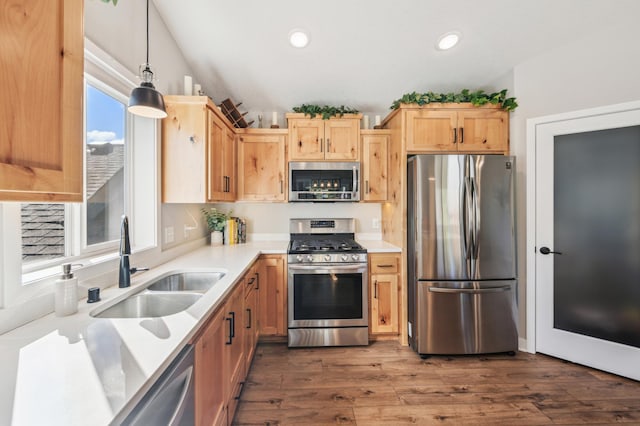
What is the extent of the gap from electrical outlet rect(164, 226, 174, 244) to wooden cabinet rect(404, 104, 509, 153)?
88.2 inches

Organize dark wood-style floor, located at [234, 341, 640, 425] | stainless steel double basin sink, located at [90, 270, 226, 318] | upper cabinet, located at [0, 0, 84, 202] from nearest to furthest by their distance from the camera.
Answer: upper cabinet, located at [0, 0, 84, 202], stainless steel double basin sink, located at [90, 270, 226, 318], dark wood-style floor, located at [234, 341, 640, 425]

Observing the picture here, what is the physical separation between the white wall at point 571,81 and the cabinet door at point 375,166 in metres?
1.23

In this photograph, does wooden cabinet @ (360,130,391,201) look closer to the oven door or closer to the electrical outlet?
the oven door

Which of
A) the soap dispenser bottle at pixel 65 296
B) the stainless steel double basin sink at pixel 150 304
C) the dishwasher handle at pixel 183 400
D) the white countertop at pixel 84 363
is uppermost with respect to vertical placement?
the soap dispenser bottle at pixel 65 296

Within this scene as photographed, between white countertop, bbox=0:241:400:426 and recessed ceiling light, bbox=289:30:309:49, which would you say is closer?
white countertop, bbox=0:241:400:426

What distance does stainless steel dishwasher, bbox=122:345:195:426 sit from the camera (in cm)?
70

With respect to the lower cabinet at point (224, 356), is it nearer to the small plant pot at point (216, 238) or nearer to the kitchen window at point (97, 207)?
Result: the kitchen window at point (97, 207)

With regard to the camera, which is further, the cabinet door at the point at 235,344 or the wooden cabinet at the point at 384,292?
the wooden cabinet at the point at 384,292

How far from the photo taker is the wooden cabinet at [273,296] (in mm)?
2578

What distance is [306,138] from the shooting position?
2830mm

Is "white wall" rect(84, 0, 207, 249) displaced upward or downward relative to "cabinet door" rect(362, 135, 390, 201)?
upward

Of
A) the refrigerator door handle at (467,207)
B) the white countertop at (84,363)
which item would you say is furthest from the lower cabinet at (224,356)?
the refrigerator door handle at (467,207)

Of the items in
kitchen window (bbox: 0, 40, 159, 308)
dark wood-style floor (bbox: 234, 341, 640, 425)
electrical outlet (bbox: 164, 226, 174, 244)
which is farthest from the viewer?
electrical outlet (bbox: 164, 226, 174, 244)

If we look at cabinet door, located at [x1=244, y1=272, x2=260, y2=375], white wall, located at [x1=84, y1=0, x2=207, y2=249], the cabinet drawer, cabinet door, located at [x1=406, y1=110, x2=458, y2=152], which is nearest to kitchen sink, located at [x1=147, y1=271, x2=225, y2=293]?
cabinet door, located at [x1=244, y1=272, x2=260, y2=375]
